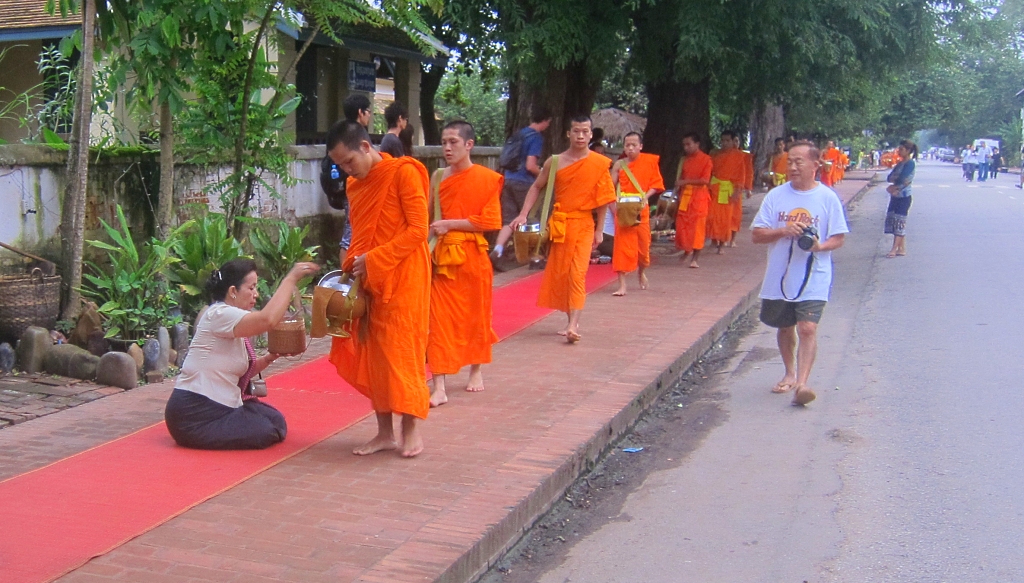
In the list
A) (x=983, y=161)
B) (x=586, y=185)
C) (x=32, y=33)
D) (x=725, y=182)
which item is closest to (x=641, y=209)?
(x=586, y=185)

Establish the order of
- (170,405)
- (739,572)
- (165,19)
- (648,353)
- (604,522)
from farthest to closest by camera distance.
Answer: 1. (648,353)
2. (165,19)
3. (170,405)
4. (604,522)
5. (739,572)

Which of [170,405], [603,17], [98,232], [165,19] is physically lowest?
[170,405]

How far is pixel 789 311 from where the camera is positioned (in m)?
7.12

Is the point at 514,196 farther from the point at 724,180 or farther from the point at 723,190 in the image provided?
the point at 724,180

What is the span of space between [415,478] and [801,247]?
3139 millimetres

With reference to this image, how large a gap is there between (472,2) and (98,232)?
6.47 metres

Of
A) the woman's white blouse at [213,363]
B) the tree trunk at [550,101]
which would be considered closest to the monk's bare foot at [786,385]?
the woman's white blouse at [213,363]

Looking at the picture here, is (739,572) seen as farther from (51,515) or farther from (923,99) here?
(923,99)

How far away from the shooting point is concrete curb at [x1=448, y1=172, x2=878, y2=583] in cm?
435

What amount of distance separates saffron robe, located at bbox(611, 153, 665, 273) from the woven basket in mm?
5504

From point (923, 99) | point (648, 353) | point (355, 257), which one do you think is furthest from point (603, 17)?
point (923, 99)

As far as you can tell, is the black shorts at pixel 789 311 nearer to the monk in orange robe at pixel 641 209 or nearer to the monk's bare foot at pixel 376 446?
the monk's bare foot at pixel 376 446

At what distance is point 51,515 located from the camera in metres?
4.58

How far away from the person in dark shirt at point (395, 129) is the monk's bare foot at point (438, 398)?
207 cm
